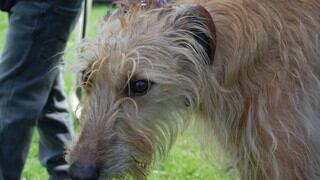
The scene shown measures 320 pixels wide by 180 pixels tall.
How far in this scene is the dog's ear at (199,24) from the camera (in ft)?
11.4

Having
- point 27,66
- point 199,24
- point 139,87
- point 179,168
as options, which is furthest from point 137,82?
point 179,168

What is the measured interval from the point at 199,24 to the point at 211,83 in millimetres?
297

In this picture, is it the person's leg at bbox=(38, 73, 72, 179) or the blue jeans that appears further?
the person's leg at bbox=(38, 73, 72, 179)

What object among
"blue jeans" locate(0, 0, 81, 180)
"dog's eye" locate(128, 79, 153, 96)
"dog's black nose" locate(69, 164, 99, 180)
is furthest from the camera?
"blue jeans" locate(0, 0, 81, 180)

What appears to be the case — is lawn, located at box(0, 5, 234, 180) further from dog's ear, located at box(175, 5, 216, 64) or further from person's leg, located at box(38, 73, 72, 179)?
dog's ear, located at box(175, 5, 216, 64)

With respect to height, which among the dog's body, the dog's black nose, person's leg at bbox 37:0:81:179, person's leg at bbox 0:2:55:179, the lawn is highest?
the dog's body

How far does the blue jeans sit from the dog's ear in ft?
3.55

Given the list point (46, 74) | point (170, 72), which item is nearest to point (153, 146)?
point (170, 72)

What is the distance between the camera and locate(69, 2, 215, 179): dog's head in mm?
3318

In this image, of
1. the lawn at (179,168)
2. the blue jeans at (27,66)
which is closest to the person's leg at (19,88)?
the blue jeans at (27,66)

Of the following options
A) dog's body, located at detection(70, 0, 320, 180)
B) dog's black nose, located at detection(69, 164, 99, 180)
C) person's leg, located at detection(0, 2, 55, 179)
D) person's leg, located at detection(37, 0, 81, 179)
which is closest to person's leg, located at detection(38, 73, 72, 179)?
person's leg, located at detection(37, 0, 81, 179)

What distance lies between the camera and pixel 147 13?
11.5ft

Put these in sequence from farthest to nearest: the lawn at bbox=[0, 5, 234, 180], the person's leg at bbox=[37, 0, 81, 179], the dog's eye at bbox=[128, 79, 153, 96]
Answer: the lawn at bbox=[0, 5, 234, 180] → the person's leg at bbox=[37, 0, 81, 179] → the dog's eye at bbox=[128, 79, 153, 96]

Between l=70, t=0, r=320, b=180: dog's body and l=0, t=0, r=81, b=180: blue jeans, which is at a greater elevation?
l=70, t=0, r=320, b=180: dog's body
